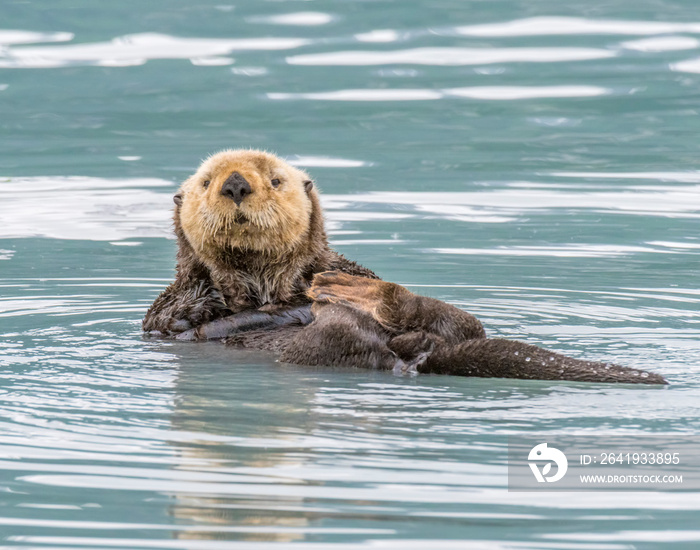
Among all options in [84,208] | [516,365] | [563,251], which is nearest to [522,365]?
[516,365]

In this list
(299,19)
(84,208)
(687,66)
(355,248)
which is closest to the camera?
(355,248)

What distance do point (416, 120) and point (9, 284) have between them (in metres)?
5.53

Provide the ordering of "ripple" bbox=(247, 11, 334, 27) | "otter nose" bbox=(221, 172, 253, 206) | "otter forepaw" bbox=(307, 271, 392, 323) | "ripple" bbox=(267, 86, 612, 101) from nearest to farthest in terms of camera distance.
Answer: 1. "otter forepaw" bbox=(307, 271, 392, 323)
2. "otter nose" bbox=(221, 172, 253, 206)
3. "ripple" bbox=(267, 86, 612, 101)
4. "ripple" bbox=(247, 11, 334, 27)

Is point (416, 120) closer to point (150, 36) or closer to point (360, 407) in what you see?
point (150, 36)

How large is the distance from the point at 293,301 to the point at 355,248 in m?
2.74

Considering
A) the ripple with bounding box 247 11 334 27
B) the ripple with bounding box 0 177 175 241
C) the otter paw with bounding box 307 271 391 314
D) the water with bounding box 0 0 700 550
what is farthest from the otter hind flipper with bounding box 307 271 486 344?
the ripple with bounding box 247 11 334 27

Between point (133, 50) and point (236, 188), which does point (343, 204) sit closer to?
point (236, 188)

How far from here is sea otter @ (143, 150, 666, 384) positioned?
175 inches

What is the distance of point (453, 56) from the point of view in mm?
13406

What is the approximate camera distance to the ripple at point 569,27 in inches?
543

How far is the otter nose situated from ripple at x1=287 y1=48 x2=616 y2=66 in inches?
319

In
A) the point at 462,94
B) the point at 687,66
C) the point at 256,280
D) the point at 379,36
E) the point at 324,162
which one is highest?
the point at 379,36

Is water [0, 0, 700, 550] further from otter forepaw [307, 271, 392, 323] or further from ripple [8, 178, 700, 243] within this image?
otter forepaw [307, 271, 392, 323]

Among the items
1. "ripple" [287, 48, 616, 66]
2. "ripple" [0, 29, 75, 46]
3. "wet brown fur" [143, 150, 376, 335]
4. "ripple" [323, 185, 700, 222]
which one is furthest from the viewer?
"ripple" [0, 29, 75, 46]
